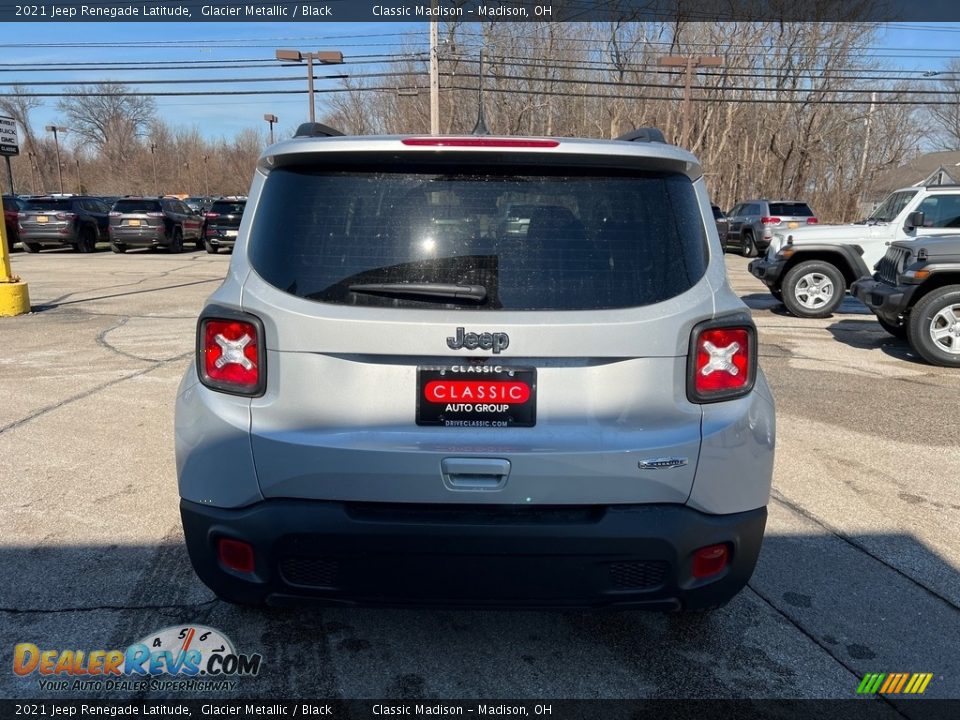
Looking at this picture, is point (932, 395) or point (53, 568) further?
point (932, 395)

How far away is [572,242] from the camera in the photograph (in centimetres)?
232

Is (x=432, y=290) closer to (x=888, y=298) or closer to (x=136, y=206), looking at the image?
(x=888, y=298)

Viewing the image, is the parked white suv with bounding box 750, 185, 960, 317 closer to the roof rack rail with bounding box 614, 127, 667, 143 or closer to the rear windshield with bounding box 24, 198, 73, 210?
the roof rack rail with bounding box 614, 127, 667, 143

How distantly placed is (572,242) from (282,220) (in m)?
0.93

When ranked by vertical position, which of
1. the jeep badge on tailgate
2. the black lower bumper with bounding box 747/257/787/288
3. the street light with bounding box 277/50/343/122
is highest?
the street light with bounding box 277/50/343/122

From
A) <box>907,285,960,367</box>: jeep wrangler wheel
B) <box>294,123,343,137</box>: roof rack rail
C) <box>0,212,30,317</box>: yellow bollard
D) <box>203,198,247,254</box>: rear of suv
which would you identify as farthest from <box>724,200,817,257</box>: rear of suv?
<box>294,123,343,137</box>: roof rack rail

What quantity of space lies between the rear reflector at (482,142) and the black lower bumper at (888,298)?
694 centimetres

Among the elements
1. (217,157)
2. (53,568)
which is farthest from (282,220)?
(217,157)

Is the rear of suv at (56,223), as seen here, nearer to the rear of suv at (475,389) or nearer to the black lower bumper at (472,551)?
the rear of suv at (475,389)

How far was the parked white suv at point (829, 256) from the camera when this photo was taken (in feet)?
35.2

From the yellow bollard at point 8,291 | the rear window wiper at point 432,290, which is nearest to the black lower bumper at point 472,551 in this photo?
the rear window wiper at point 432,290

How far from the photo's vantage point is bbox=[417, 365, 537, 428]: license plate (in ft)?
7.18

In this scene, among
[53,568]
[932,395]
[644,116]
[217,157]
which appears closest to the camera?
[53,568]

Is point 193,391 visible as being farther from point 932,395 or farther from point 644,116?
point 644,116
